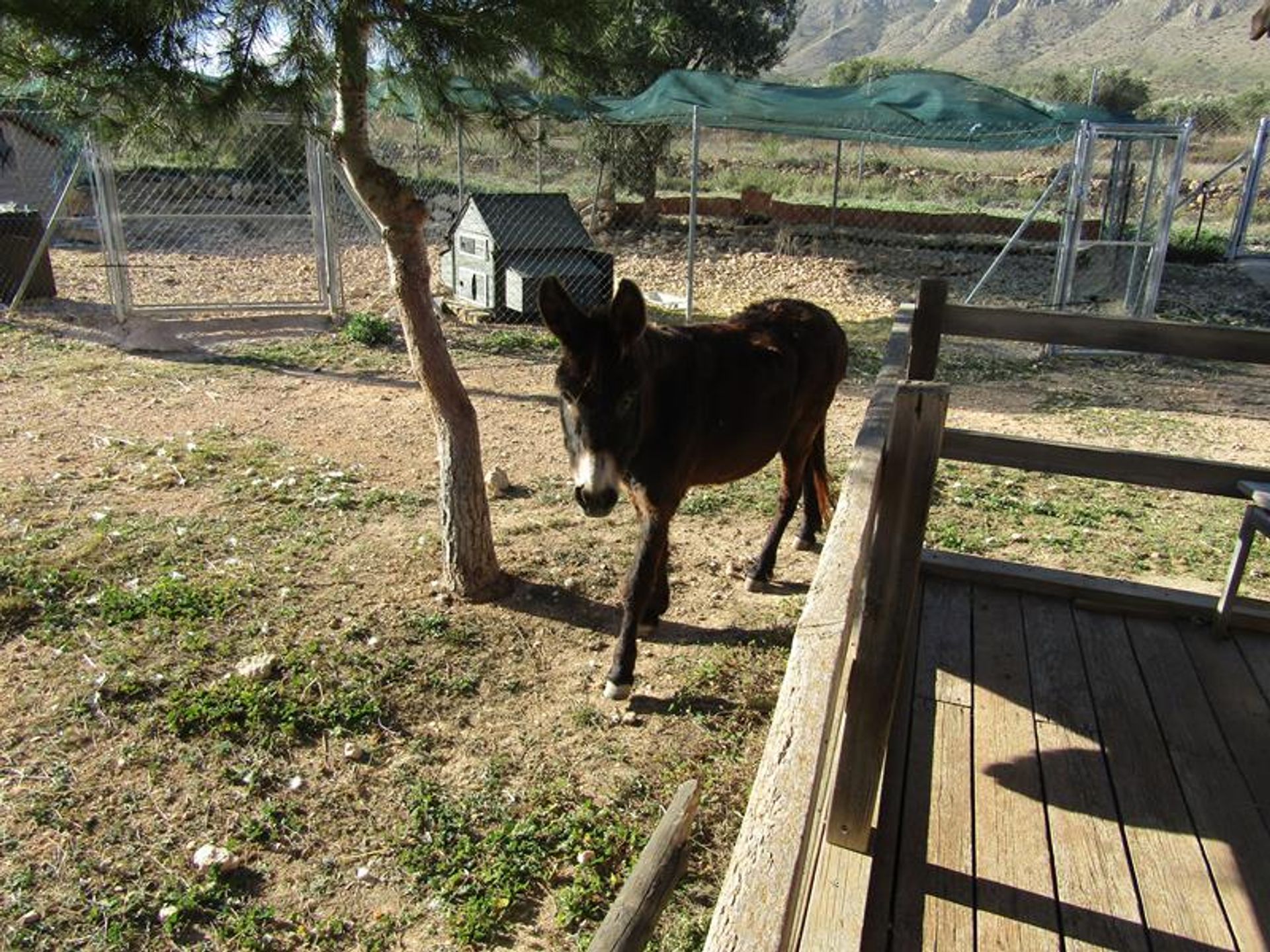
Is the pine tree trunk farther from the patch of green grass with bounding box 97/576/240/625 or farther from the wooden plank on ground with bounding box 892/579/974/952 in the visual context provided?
the wooden plank on ground with bounding box 892/579/974/952

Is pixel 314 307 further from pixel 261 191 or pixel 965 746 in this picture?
pixel 261 191

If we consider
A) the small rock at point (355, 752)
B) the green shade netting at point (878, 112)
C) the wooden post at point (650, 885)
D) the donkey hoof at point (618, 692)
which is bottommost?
the small rock at point (355, 752)

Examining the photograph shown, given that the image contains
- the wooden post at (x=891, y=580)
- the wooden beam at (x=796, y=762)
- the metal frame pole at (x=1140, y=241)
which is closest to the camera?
the wooden beam at (x=796, y=762)

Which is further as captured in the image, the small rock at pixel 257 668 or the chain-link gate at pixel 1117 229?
the chain-link gate at pixel 1117 229

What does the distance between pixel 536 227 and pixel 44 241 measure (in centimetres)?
537

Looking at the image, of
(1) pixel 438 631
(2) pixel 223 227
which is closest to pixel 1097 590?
(1) pixel 438 631

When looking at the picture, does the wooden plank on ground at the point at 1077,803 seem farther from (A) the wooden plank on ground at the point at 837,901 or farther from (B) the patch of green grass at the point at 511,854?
(B) the patch of green grass at the point at 511,854

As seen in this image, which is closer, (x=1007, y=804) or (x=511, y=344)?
(x=1007, y=804)

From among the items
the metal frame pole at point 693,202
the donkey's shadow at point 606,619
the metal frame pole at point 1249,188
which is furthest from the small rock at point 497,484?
the metal frame pole at point 1249,188

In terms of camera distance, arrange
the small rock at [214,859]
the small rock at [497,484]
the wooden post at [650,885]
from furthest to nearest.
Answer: the small rock at [497,484]
the small rock at [214,859]
the wooden post at [650,885]

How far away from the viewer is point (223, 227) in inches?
662

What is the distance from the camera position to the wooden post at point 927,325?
134 inches

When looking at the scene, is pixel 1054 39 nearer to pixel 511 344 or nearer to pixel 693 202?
pixel 693 202

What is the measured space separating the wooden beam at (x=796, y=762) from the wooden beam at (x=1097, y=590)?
83.0 inches
